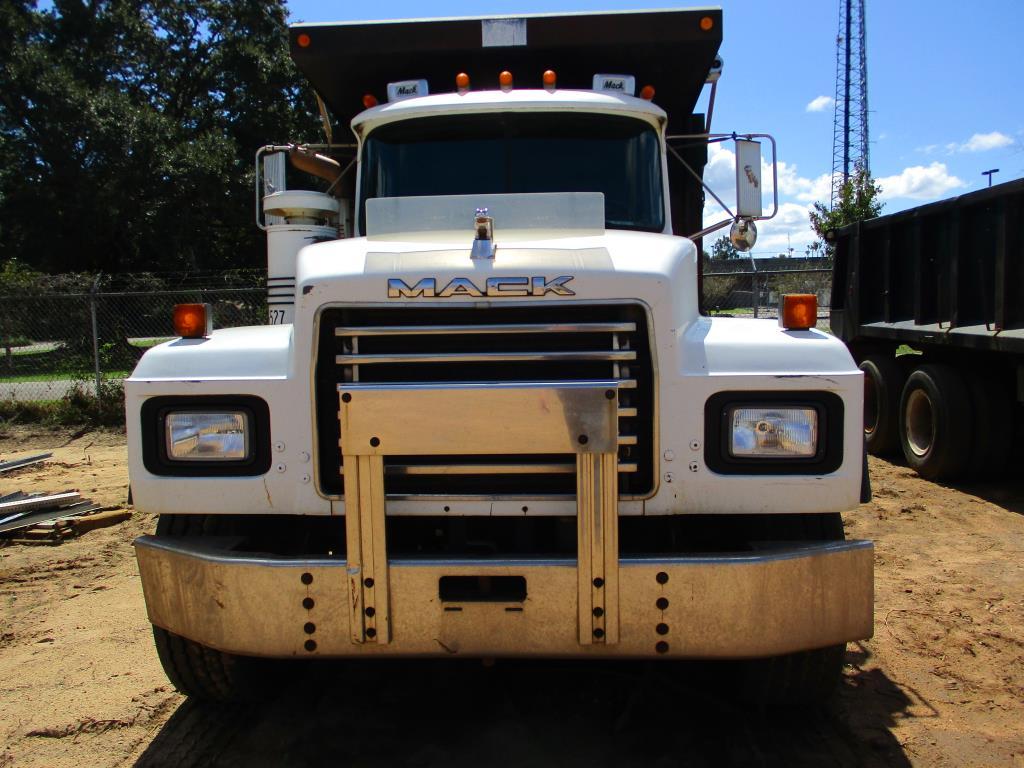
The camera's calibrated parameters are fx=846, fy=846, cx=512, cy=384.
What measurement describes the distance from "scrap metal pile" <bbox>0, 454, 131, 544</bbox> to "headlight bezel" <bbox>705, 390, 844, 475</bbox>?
18.2 feet

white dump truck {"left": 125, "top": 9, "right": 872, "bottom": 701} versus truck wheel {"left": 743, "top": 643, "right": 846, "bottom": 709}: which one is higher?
white dump truck {"left": 125, "top": 9, "right": 872, "bottom": 701}

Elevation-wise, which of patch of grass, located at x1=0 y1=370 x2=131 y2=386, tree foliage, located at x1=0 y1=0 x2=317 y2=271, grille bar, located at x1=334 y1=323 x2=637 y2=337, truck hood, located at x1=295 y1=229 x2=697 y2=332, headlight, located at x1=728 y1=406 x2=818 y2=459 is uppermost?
tree foliage, located at x1=0 y1=0 x2=317 y2=271

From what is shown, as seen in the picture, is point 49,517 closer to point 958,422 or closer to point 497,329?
point 497,329

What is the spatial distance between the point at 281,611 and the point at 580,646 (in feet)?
3.32

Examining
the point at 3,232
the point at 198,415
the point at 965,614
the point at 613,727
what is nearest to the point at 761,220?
the point at 965,614

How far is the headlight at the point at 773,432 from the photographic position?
9.48ft

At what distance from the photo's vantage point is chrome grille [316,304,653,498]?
9.43 ft

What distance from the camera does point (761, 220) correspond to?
4.70 m

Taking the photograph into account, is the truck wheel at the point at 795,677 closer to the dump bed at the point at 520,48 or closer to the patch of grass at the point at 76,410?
the dump bed at the point at 520,48

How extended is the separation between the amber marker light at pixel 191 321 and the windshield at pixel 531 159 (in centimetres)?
134

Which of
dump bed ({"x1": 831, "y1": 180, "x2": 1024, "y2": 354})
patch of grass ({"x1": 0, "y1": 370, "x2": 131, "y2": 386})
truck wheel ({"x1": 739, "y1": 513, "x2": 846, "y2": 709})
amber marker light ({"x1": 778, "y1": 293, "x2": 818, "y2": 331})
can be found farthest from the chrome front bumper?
patch of grass ({"x1": 0, "y1": 370, "x2": 131, "y2": 386})

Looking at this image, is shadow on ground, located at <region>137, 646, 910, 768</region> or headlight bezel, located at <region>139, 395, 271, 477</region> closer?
headlight bezel, located at <region>139, 395, 271, 477</region>

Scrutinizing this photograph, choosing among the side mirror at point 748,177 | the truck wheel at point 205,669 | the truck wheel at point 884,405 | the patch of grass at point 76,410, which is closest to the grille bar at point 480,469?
the truck wheel at point 205,669

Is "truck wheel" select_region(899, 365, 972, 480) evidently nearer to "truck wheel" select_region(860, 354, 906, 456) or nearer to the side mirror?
"truck wheel" select_region(860, 354, 906, 456)
